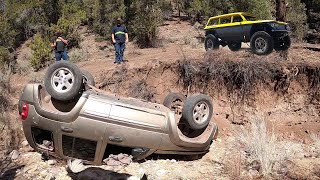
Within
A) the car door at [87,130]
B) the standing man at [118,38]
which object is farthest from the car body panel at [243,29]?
the car door at [87,130]

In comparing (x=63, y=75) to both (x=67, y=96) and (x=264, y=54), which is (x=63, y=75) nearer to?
(x=67, y=96)

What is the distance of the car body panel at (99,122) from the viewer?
5.88m

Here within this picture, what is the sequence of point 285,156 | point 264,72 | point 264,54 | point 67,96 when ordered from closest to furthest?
point 67,96 < point 285,156 < point 264,72 < point 264,54

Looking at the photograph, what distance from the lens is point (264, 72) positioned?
9414 millimetres

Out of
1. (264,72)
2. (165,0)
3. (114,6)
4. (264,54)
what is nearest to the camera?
(264,72)

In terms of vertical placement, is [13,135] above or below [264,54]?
below

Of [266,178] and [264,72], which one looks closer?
[266,178]

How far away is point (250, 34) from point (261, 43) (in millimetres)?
750

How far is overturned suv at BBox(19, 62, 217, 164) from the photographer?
19.4 feet

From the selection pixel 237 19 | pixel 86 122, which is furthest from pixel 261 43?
pixel 86 122

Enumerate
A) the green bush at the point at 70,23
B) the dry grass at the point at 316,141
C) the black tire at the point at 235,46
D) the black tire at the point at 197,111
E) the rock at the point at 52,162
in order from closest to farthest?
1. the black tire at the point at 197,111
2. the rock at the point at 52,162
3. the dry grass at the point at 316,141
4. the black tire at the point at 235,46
5. the green bush at the point at 70,23

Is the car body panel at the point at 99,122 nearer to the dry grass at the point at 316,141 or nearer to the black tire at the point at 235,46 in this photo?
the dry grass at the point at 316,141

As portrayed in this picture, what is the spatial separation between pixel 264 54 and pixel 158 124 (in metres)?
5.60

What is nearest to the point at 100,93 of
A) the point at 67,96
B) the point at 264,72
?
the point at 67,96
